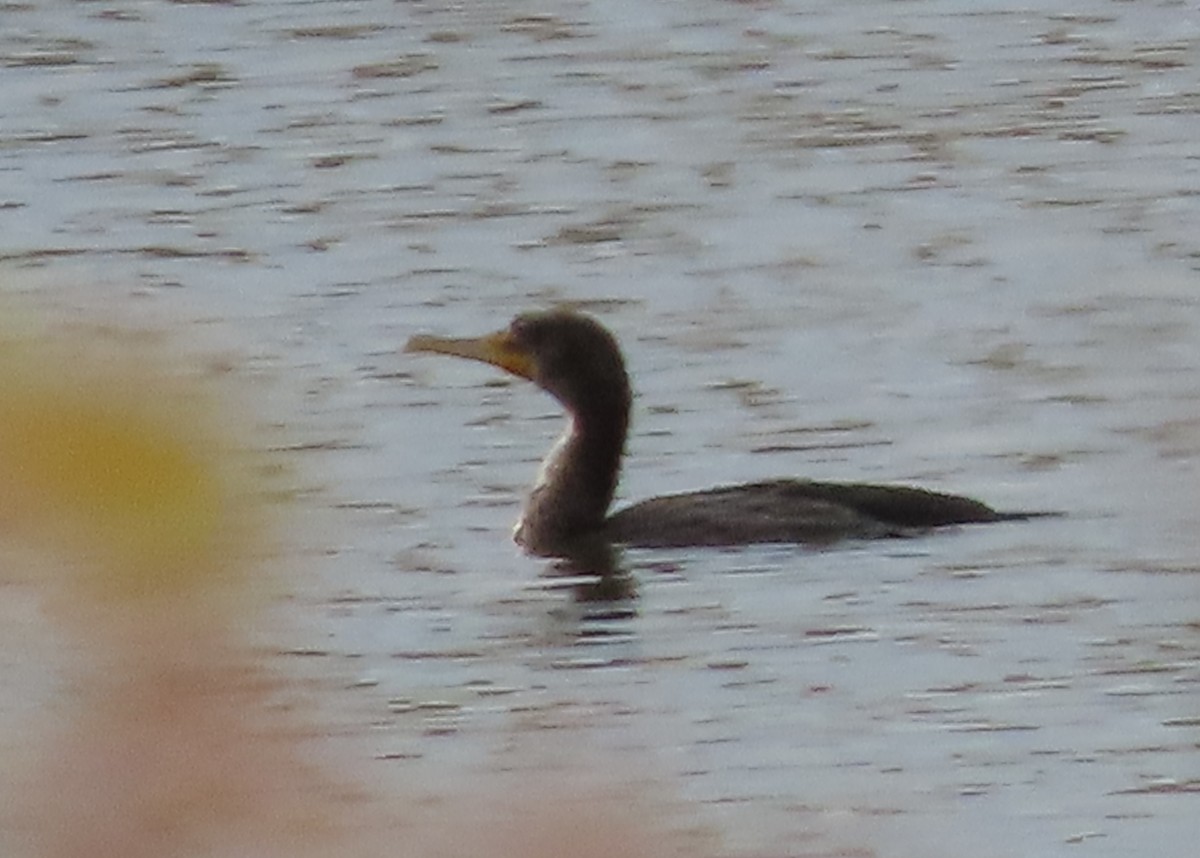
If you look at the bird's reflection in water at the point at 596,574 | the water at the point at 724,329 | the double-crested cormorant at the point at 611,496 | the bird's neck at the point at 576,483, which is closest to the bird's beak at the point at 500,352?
the double-crested cormorant at the point at 611,496

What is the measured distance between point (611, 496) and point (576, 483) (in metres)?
0.21

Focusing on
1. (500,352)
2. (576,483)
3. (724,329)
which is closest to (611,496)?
(576,483)

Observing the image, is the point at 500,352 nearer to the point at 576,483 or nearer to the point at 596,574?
the point at 576,483

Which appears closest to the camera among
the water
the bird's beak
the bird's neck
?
the water

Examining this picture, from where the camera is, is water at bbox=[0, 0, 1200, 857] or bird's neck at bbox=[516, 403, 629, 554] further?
bird's neck at bbox=[516, 403, 629, 554]

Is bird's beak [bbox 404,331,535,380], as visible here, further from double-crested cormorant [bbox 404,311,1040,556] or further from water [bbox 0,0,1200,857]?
water [bbox 0,0,1200,857]

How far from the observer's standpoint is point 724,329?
1320cm

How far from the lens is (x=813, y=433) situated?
11.7m

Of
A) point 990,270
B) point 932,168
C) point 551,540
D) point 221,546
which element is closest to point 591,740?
point 551,540

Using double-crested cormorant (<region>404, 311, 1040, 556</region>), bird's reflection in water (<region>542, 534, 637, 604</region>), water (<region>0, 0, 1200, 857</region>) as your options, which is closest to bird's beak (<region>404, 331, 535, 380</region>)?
double-crested cormorant (<region>404, 311, 1040, 556</region>)

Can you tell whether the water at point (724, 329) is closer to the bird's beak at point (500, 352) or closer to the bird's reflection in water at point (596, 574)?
the bird's reflection in water at point (596, 574)

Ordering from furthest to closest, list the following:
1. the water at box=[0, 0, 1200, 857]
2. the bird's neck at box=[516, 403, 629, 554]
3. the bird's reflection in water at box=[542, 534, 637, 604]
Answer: the bird's neck at box=[516, 403, 629, 554] < the bird's reflection in water at box=[542, 534, 637, 604] < the water at box=[0, 0, 1200, 857]

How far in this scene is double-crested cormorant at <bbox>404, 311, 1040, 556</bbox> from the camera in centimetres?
1006

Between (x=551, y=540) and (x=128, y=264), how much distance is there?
15.1ft
